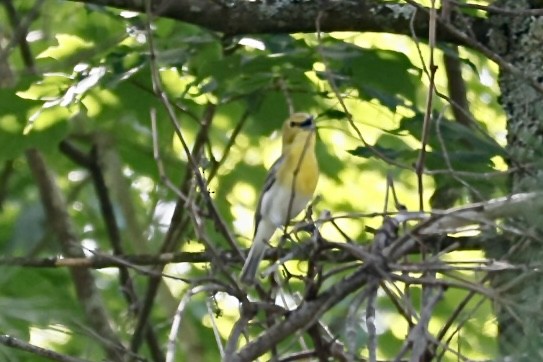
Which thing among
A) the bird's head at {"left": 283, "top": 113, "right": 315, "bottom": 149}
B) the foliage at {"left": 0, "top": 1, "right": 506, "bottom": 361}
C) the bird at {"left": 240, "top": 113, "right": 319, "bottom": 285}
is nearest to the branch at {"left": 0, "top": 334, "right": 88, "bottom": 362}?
the foliage at {"left": 0, "top": 1, "right": 506, "bottom": 361}

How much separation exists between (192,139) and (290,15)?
175 cm

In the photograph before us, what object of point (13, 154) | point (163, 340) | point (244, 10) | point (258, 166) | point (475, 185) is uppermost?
point (244, 10)

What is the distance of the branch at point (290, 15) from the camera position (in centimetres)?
355

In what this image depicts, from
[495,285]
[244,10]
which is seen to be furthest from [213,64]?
[495,285]

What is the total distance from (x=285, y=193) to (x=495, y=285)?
2.35 meters

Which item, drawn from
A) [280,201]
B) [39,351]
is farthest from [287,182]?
[39,351]

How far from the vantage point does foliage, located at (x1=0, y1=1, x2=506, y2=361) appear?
136 inches

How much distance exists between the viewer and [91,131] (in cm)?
482

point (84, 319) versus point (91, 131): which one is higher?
point (91, 131)

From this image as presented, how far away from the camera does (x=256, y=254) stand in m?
3.54

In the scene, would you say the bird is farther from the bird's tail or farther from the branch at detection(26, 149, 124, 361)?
the branch at detection(26, 149, 124, 361)

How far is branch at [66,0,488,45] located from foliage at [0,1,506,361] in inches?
4.7

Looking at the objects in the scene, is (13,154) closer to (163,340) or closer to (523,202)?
(163,340)

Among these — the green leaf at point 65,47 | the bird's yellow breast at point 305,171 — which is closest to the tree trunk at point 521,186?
the bird's yellow breast at point 305,171
